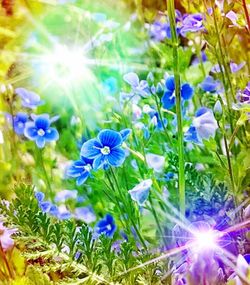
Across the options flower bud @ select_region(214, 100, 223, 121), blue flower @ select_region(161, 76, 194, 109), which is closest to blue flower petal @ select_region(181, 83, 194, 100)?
blue flower @ select_region(161, 76, 194, 109)

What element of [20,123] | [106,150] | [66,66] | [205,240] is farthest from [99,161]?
[66,66]

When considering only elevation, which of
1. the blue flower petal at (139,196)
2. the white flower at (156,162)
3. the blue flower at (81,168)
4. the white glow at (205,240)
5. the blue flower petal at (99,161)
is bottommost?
the white glow at (205,240)

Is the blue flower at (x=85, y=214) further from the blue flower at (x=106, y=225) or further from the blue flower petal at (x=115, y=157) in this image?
the blue flower petal at (x=115, y=157)

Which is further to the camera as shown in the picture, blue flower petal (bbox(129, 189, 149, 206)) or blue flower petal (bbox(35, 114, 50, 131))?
blue flower petal (bbox(35, 114, 50, 131))

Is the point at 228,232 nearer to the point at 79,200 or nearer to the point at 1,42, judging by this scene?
the point at 79,200

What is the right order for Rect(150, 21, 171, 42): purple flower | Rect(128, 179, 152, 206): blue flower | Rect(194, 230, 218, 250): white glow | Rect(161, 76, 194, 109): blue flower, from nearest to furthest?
Rect(194, 230, 218, 250): white glow, Rect(128, 179, 152, 206): blue flower, Rect(161, 76, 194, 109): blue flower, Rect(150, 21, 171, 42): purple flower

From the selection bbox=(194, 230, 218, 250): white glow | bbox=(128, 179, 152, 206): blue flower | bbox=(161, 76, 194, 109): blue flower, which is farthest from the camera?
bbox=(161, 76, 194, 109): blue flower

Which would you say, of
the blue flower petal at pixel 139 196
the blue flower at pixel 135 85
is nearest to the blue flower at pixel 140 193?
the blue flower petal at pixel 139 196

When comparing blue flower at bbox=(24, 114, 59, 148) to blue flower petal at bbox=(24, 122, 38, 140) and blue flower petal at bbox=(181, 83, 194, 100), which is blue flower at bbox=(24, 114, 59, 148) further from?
blue flower petal at bbox=(181, 83, 194, 100)
